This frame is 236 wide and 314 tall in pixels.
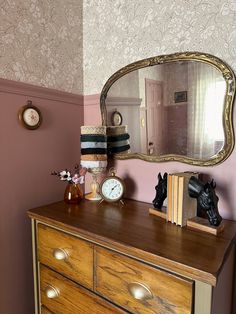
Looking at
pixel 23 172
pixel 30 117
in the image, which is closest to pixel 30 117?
pixel 30 117

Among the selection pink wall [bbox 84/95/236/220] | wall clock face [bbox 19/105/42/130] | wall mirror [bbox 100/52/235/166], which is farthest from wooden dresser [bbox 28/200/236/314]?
wall clock face [bbox 19/105/42/130]

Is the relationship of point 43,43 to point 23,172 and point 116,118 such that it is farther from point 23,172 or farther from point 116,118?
point 23,172

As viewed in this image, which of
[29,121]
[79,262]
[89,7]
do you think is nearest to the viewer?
[79,262]

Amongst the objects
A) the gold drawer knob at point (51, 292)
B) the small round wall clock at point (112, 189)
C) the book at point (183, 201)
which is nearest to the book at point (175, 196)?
the book at point (183, 201)

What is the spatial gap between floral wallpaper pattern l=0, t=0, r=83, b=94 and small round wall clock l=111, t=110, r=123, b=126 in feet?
1.06

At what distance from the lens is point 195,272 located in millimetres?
696

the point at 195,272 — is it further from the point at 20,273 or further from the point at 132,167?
the point at 20,273

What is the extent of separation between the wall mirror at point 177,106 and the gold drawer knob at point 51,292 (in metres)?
0.79

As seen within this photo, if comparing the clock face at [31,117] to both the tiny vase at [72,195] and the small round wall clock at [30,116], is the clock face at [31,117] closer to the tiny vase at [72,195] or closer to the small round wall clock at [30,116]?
the small round wall clock at [30,116]

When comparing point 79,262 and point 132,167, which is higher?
point 132,167

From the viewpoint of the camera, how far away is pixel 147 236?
0.91m

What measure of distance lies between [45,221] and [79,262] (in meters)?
0.26

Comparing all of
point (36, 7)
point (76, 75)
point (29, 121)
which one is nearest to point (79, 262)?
point (29, 121)

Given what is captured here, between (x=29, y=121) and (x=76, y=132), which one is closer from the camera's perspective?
(x=29, y=121)
